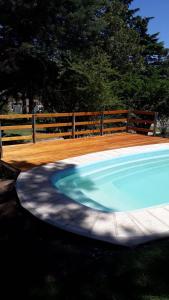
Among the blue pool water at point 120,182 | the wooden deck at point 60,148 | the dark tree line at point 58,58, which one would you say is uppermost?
the dark tree line at point 58,58

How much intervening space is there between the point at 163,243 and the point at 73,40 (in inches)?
464

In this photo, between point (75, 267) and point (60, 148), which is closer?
point (75, 267)

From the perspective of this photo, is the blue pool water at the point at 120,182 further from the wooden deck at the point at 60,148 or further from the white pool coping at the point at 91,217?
the wooden deck at the point at 60,148

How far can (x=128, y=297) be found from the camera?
2.03m

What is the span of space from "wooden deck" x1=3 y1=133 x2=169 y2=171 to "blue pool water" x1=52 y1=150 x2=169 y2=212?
770 millimetres

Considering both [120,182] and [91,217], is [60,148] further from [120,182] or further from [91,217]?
[91,217]

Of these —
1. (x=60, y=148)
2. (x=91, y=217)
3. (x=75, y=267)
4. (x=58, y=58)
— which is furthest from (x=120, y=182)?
(x=58, y=58)

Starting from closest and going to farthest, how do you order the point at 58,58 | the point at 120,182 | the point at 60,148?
1. the point at 120,182
2. the point at 60,148
3. the point at 58,58

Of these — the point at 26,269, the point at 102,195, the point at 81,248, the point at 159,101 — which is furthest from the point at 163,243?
the point at 159,101

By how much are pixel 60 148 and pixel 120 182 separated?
6.44 feet

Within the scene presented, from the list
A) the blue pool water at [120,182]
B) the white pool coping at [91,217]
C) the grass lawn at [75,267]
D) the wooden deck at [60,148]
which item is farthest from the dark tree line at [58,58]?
the grass lawn at [75,267]

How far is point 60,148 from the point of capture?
272 inches

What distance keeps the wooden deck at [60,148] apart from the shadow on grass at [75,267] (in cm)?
246

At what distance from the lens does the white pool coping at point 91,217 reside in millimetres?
2861
